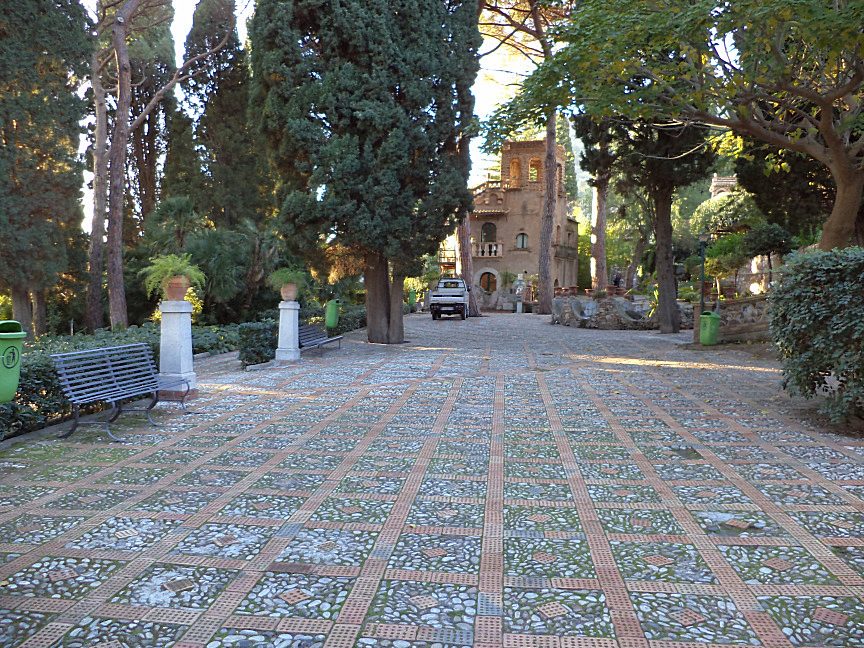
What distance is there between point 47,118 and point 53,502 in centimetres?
1717

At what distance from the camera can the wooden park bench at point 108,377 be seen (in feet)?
18.8

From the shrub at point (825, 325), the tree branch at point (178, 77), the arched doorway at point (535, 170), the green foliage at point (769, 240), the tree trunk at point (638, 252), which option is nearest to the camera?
the shrub at point (825, 325)

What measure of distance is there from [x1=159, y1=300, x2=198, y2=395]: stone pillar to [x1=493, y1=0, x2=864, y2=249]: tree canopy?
6242 mm

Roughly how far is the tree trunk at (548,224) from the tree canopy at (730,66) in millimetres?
20061

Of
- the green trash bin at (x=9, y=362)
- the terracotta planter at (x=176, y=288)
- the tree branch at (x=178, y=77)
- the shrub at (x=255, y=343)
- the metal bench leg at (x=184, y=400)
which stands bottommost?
the metal bench leg at (x=184, y=400)

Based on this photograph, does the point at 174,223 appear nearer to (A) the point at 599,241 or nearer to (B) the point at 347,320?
(B) the point at 347,320

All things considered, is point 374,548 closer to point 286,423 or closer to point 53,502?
point 53,502

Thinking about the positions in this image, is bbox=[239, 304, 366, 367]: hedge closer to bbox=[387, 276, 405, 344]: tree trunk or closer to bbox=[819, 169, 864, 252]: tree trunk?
bbox=[387, 276, 405, 344]: tree trunk

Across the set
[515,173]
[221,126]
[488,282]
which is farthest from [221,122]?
[488,282]

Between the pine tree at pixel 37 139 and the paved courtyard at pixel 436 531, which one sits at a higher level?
the pine tree at pixel 37 139

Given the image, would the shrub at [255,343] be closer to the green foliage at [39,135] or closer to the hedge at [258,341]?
the hedge at [258,341]

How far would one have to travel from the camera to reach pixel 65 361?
585 centimetres

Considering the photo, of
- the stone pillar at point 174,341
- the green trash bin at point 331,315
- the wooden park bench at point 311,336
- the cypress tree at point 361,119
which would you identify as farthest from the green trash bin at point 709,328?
the stone pillar at point 174,341

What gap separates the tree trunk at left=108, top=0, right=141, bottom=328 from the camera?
56.7ft
